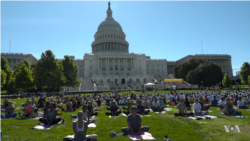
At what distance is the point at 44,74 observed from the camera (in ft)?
167

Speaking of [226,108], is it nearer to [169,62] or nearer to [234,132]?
[234,132]

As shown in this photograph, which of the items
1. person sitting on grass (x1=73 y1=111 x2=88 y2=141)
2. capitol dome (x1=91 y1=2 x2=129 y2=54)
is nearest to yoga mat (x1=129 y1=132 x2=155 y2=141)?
person sitting on grass (x1=73 y1=111 x2=88 y2=141)

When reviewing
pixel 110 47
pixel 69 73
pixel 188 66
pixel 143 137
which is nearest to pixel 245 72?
pixel 188 66

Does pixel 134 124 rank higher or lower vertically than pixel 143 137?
higher

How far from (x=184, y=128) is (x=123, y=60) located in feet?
307

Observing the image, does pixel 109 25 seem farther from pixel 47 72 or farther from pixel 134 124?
pixel 134 124

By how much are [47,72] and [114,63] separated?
53.9 meters

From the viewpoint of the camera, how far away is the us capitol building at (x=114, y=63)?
272ft

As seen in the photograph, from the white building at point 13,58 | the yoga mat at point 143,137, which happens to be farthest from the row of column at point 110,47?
the yoga mat at point 143,137

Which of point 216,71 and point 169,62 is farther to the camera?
point 169,62

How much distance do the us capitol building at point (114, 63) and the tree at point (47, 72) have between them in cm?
1675

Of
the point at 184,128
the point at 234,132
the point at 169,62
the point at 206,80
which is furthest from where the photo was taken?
the point at 169,62

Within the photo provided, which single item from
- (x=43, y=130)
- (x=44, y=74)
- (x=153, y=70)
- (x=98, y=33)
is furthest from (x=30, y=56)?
(x=43, y=130)

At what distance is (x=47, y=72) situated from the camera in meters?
50.9
